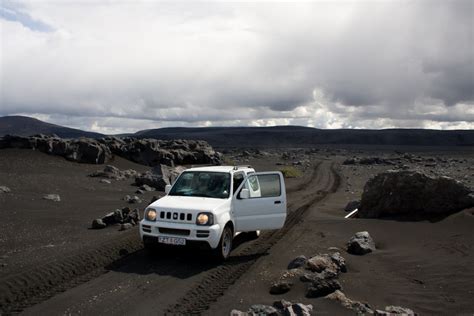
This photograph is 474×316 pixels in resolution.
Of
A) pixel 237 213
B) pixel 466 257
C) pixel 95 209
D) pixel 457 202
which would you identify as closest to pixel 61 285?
pixel 237 213

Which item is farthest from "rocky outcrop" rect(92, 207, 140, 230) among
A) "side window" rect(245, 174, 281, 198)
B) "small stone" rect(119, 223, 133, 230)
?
"side window" rect(245, 174, 281, 198)

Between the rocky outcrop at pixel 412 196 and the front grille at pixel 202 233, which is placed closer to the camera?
the front grille at pixel 202 233

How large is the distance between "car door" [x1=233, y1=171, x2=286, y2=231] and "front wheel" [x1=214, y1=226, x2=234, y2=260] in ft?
1.34

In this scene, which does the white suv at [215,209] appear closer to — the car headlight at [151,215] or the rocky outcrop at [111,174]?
the car headlight at [151,215]

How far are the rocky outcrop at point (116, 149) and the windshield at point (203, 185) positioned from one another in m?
22.5

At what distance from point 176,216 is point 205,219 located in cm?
62

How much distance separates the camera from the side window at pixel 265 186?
1095 cm

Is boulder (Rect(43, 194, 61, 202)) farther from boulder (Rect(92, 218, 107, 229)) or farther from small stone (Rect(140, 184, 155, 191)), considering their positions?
boulder (Rect(92, 218, 107, 229))

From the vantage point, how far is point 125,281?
821 centimetres

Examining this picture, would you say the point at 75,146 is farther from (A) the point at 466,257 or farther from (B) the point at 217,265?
(A) the point at 466,257

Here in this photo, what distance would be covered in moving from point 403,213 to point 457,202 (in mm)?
1615

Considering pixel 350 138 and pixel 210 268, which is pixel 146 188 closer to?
pixel 210 268

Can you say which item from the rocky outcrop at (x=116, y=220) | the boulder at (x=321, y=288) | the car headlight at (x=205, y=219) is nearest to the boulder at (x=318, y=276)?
the boulder at (x=321, y=288)

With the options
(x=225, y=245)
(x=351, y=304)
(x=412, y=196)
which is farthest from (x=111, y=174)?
(x=351, y=304)
